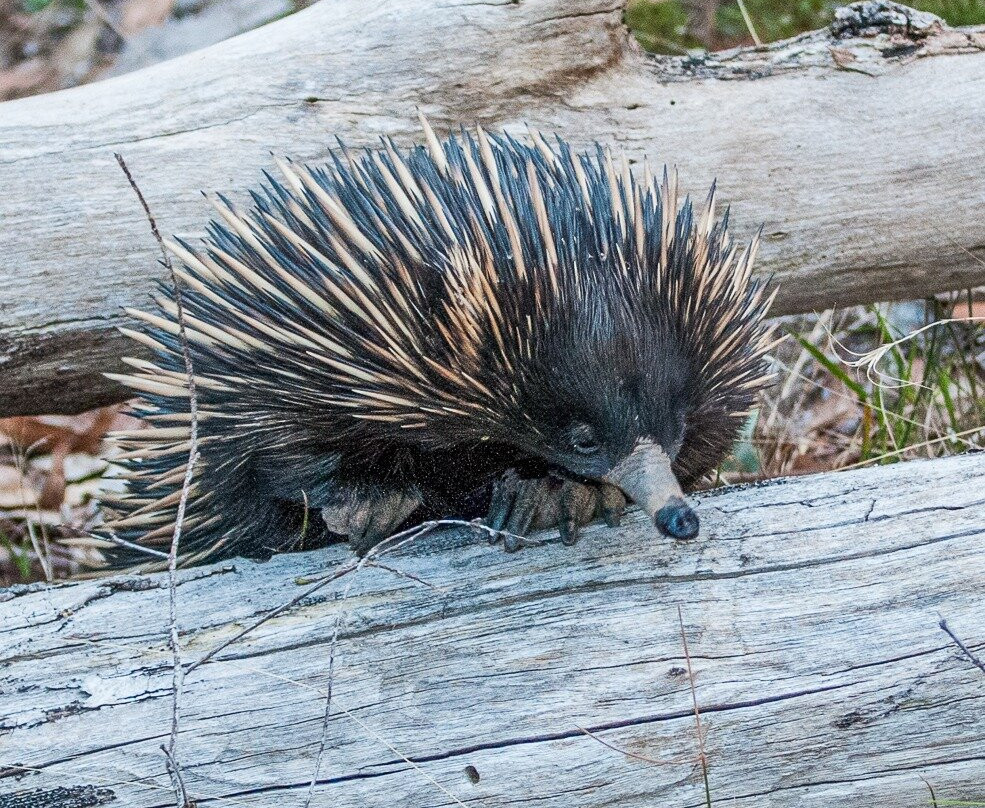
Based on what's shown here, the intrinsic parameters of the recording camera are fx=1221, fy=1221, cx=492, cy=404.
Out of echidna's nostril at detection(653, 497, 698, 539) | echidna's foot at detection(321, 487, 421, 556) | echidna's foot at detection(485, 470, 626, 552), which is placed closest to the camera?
echidna's nostril at detection(653, 497, 698, 539)

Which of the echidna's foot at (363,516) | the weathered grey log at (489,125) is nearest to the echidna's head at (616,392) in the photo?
the echidna's foot at (363,516)

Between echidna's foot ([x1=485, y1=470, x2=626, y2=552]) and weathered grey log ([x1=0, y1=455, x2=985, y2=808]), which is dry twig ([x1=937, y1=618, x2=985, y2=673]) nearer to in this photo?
weathered grey log ([x1=0, y1=455, x2=985, y2=808])

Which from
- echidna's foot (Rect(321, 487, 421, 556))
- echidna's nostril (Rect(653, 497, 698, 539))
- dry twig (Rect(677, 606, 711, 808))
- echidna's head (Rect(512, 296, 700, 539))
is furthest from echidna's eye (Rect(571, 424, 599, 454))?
echidna's foot (Rect(321, 487, 421, 556))

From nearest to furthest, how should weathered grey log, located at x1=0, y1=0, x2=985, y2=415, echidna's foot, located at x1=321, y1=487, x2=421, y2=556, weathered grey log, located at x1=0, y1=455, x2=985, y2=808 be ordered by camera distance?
weathered grey log, located at x1=0, y1=455, x2=985, y2=808
echidna's foot, located at x1=321, y1=487, x2=421, y2=556
weathered grey log, located at x1=0, y1=0, x2=985, y2=415

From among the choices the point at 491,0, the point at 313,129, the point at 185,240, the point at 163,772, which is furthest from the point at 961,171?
the point at 163,772

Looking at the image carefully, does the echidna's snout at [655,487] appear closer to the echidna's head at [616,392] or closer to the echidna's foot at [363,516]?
the echidna's head at [616,392]

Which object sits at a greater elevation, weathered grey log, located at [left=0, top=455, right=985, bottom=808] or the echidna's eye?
the echidna's eye

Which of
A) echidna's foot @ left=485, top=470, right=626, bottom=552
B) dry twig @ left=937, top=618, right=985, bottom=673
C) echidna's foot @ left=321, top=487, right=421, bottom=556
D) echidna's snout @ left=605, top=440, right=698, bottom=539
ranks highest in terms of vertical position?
echidna's snout @ left=605, top=440, right=698, bottom=539

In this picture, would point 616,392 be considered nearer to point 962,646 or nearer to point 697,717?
point 697,717
